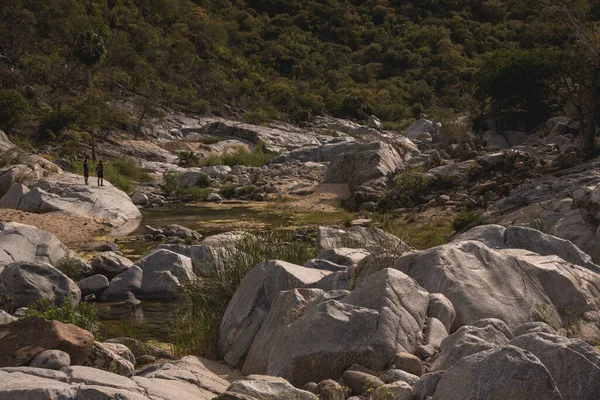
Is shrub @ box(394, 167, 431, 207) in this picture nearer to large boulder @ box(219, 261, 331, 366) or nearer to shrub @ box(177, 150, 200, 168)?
large boulder @ box(219, 261, 331, 366)

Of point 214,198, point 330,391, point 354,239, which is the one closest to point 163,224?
point 214,198

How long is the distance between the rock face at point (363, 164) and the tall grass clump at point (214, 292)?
17219 millimetres

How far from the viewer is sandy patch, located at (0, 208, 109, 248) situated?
20.8 metres

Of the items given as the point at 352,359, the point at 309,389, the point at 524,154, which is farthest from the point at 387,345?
the point at 524,154

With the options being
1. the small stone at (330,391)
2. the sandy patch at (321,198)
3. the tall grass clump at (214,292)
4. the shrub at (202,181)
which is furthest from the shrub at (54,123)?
the small stone at (330,391)

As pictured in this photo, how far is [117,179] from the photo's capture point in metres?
31.2

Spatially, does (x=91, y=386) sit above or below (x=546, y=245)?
above

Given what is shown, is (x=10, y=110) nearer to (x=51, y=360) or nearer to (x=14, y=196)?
(x=14, y=196)

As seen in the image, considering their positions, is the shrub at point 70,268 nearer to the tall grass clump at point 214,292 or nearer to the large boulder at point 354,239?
the tall grass clump at point 214,292

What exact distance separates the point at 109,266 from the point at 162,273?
2145mm

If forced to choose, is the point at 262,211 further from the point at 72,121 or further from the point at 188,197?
the point at 72,121

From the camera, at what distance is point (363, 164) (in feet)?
95.8

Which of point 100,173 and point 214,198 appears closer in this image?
point 100,173

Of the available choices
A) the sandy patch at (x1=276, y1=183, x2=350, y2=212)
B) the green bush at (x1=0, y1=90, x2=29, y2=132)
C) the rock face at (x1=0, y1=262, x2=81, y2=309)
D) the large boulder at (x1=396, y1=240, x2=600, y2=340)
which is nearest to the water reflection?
the rock face at (x1=0, y1=262, x2=81, y2=309)
